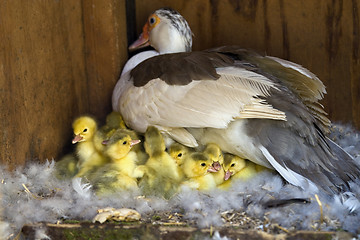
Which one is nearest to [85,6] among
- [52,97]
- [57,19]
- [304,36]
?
[57,19]

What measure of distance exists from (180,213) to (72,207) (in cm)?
42

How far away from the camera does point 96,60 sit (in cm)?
294

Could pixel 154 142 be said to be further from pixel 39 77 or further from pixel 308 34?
pixel 308 34

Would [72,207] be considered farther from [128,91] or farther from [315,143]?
[315,143]

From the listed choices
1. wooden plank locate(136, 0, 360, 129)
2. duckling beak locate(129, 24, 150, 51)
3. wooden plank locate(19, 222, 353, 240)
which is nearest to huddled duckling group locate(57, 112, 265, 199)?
wooden plank locate(19, 222, 353, 240)

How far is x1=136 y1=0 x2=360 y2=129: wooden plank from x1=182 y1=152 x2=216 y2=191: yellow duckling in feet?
3.13

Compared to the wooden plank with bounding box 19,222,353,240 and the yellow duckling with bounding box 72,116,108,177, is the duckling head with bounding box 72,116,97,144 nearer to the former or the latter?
the yellow duckling with bounding box 72,116,108,177

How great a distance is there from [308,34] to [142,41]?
37.7 inches

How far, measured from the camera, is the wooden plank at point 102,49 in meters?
2.88

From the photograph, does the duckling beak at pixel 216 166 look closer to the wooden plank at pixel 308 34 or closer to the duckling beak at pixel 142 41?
the wooden plank at pixel 308 34

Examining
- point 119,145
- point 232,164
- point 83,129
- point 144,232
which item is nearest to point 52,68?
point 83,129

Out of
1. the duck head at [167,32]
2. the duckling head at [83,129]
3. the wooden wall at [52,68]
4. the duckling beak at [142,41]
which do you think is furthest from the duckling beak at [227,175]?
the duckling beak at [142,41]

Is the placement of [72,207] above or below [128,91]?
below

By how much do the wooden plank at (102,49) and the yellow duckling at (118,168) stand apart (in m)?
0.53
